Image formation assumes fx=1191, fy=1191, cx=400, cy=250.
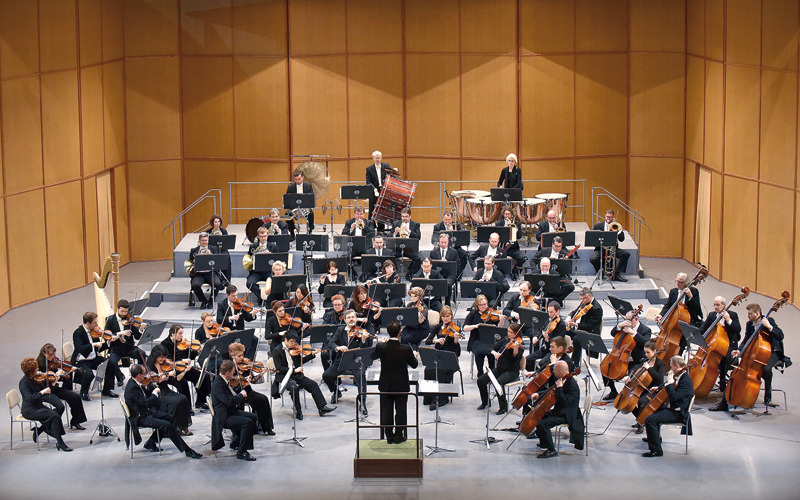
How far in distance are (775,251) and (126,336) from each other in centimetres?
1026

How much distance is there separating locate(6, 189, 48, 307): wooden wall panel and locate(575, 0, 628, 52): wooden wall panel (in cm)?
1007

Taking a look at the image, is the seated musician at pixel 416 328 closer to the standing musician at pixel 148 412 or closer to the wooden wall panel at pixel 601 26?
the standing musician at pixel 148 412

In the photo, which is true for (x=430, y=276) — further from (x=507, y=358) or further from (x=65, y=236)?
(x=65, y=236)

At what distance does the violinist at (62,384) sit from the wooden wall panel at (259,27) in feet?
31.9

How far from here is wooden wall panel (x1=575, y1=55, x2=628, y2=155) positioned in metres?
22.1

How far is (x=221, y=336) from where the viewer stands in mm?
13844

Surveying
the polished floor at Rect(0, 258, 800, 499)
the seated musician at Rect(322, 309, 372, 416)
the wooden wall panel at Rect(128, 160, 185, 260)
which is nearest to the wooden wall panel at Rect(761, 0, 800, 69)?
the polished floor at Rect(0, 258, 800, 499)

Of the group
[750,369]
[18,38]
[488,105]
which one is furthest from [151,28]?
[750,369]

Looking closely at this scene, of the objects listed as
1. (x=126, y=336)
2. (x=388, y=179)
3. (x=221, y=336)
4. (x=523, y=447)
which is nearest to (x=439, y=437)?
(x=523, y=447)

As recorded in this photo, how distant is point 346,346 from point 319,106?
28.4 feet

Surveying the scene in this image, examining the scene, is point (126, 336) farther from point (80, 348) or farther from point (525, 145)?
point (525, 145)

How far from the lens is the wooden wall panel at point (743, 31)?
19.1 m

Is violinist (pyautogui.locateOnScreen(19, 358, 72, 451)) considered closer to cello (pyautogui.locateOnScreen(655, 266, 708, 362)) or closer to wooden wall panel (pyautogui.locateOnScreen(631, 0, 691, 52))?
cello (pyautogui.locateOnScreen(655, 266, 708, 362))

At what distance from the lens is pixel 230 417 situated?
13.1 m
